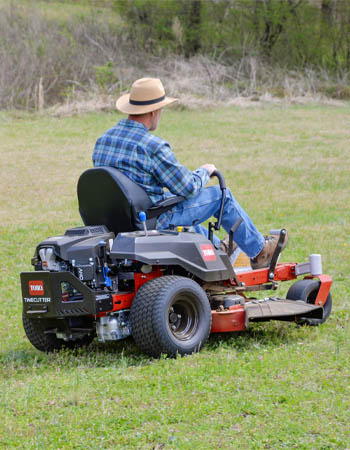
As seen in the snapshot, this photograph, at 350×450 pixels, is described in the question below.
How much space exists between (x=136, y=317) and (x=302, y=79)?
20596 mm

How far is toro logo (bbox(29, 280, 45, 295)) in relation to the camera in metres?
4.89

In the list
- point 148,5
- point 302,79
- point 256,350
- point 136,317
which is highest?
point 148,5

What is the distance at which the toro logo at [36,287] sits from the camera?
4895mm

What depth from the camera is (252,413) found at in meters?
4.05

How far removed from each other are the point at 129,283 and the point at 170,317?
1.27ft

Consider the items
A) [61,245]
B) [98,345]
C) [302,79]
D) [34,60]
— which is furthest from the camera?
[302,79]

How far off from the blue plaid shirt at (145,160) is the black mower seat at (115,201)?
0.09m

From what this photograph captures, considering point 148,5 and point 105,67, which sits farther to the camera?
point 148,5


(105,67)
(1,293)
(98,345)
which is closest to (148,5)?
(105,67)

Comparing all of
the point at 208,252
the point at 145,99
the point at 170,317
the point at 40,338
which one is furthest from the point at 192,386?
the point at 145,99

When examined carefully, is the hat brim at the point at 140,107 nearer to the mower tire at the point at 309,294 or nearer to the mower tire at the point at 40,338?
the mower tire at the point at 40,338

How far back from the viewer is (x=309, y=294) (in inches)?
242

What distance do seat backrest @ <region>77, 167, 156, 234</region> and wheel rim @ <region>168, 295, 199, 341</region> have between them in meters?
0.60

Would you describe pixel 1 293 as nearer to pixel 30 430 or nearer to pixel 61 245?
pixel 61 245
